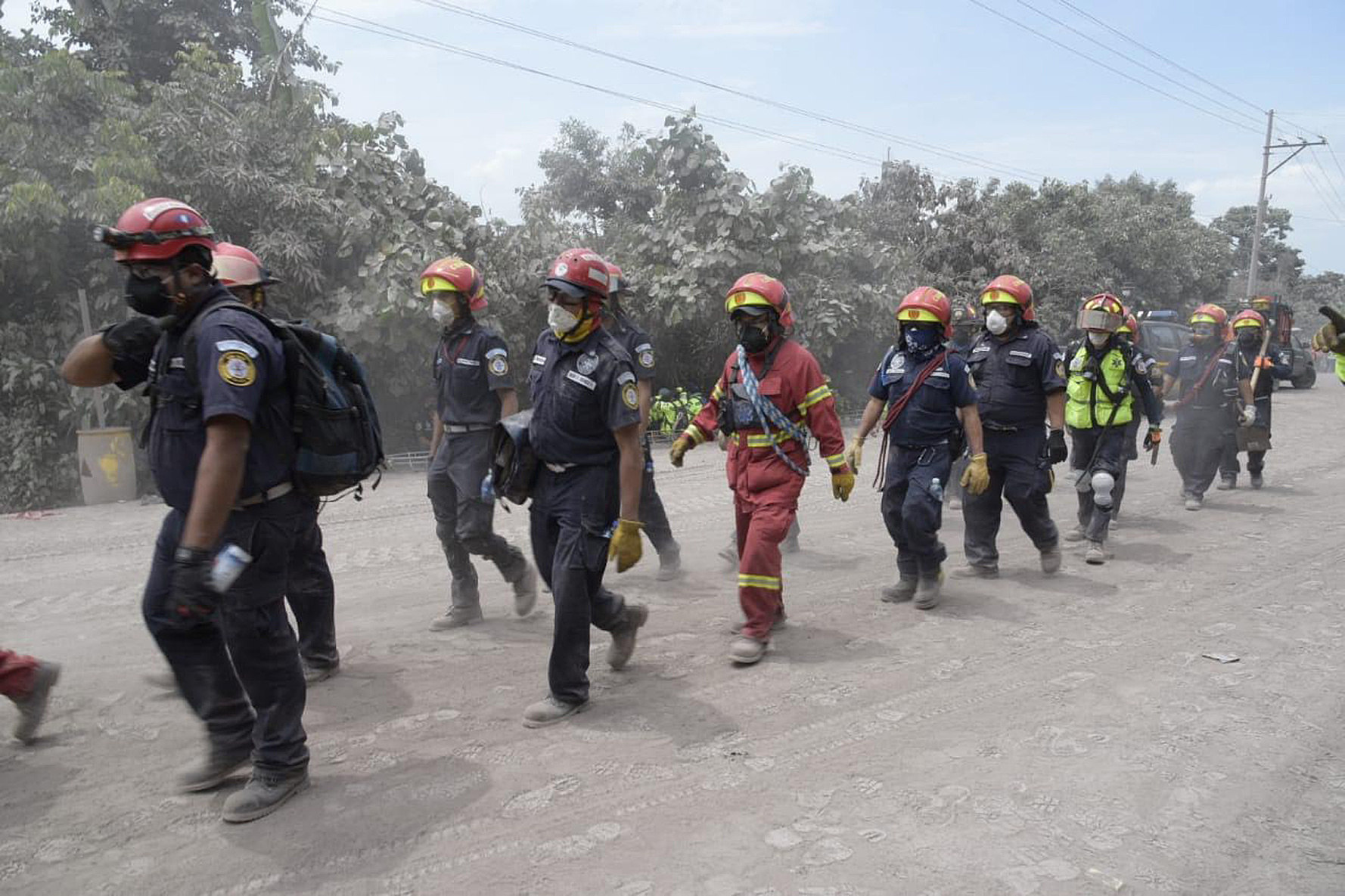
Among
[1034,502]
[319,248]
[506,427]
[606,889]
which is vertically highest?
[319,248]

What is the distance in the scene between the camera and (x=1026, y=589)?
22.6 ft

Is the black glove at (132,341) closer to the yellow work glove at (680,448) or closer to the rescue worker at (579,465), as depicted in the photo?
the rescue worker at (579,465)

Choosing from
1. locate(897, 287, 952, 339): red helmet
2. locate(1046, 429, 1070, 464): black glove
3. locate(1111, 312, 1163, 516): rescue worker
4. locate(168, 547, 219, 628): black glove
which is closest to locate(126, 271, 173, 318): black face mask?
locate(168, 547, 219, 628): black glove

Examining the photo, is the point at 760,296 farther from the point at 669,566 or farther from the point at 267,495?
the point at 267,495

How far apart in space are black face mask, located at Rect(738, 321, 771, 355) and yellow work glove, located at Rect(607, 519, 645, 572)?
5.00 ft

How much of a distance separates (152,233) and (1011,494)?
5.61m

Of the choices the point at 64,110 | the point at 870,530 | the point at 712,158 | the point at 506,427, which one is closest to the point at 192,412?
the point at 506,427

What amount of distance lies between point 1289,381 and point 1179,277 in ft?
20.0

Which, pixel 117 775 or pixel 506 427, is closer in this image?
pixel 117 775

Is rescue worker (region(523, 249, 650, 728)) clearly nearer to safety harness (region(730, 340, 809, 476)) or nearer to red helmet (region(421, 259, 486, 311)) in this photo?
safety harness (region(730, 340, 809, 476))

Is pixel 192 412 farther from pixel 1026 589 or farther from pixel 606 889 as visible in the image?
pixel 1026 589

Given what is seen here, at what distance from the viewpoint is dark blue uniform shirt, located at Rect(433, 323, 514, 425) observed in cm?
584

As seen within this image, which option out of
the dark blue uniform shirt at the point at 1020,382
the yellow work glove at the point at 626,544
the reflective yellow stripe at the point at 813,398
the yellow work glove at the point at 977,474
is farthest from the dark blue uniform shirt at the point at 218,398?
the dark blue uniform shirt at the point at 1020,382

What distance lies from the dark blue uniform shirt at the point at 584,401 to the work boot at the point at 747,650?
1.39m
